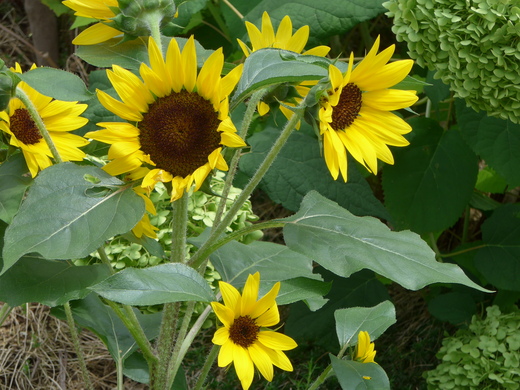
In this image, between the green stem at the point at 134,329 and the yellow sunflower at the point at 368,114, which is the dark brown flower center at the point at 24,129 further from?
the yellow sunflower at the point at 368,114

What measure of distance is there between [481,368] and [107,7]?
885mm

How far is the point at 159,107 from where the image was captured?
688 millimetres

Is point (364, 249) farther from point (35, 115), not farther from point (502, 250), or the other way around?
point (502, 250)

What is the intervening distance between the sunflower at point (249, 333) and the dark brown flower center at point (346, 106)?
0.58 ft

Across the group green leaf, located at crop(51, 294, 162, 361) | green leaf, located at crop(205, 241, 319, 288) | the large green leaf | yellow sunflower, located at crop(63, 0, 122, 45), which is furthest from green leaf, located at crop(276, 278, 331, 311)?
the large green leaf

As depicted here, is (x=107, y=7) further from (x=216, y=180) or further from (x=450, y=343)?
(x=450, y=343)

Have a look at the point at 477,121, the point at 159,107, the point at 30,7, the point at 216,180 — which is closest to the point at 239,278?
the point at 159,107

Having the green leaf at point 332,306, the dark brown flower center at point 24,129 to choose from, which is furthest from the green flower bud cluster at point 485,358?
the dark brown flower center at point 24,129

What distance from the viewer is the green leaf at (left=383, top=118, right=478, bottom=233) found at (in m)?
1.35

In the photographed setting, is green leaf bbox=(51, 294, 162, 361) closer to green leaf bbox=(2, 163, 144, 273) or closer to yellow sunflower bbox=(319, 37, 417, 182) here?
green leaf bbox=(2, 163, 144, 273)

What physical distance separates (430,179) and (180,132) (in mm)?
806

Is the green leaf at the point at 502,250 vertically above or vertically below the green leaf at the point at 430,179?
below

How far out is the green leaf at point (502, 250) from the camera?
→ 136 cm

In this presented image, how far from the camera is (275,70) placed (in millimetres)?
675
